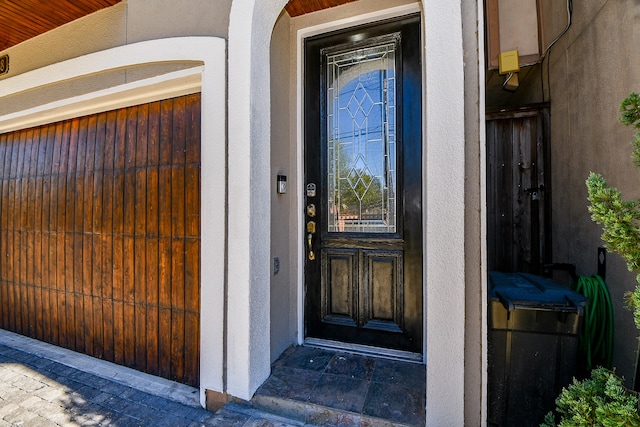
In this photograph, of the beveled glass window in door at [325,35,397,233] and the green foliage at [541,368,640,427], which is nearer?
the green foliage at [541,368,640,427]

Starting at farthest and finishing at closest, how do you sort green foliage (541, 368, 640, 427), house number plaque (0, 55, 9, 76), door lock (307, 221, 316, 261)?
1. house number plaque (0, 55, 9, 76)
2. door lock (307, 221, 316, 261)
3. green foliage (541, 368, 640, 427)

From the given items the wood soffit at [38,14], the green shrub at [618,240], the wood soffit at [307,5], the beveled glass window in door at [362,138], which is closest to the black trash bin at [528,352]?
the green shrub at [618,240]

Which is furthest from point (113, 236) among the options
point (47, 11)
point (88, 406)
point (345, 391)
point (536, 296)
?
point (536, 296)

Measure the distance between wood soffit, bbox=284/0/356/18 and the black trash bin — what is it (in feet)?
8.12

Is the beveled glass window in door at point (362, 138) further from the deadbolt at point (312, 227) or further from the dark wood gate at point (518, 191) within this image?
the dark wood gate at point (518, 191)

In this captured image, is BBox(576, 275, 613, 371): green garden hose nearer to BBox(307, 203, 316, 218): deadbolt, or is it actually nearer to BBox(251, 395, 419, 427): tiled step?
BBox(251, 395, 419, 427): tiled step

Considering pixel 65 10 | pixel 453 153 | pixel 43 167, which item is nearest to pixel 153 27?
pixel 65 10

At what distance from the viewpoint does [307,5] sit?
235 centimetres

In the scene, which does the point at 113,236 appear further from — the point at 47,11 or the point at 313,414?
the point at 313,414

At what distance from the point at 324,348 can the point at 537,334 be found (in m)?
1.54

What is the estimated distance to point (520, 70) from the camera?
116 inches

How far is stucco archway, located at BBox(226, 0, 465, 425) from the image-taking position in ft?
4.99

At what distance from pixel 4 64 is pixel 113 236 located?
8.18 ft

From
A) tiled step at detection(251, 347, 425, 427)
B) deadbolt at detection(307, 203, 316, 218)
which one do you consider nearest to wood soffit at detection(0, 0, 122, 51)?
deadbolt at detection(307, 203, 316, 218)
